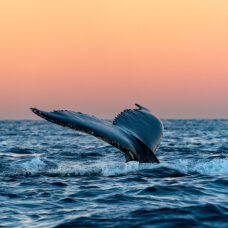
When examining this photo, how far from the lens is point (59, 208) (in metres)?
5.72

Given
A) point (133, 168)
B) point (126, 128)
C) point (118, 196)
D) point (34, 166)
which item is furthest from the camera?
point (34, 166)

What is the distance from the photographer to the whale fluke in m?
5.78

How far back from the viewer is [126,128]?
719 centimetres

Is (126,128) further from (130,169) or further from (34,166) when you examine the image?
(34,166)

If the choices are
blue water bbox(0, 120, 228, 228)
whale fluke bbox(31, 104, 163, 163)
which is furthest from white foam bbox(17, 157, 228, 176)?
whale fluke bbox(31, 104, 163, 163)

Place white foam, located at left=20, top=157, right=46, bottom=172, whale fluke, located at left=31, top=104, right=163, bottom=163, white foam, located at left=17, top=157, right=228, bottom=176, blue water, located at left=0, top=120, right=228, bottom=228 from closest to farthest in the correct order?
blue water, located at left=0, top=120, right=228, bottom=228 → whale fluke, located at left=31, top=104, right=163, bottom=163 → white foam, located at left=17, top=157, right=228, bottom=176 → white foam, located at left=20, top=157, right=46, bottom=172

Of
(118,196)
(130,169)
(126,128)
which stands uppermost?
(126,128)

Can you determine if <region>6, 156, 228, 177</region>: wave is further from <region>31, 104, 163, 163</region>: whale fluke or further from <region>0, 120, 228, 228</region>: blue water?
<region>31, 104, 163, 163</region>: whale fluke

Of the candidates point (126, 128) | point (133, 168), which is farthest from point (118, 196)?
point (133, 168)

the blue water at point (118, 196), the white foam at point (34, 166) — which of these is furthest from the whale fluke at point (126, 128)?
the white foam at point (34, 166)

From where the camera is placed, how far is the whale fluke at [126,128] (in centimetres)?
578

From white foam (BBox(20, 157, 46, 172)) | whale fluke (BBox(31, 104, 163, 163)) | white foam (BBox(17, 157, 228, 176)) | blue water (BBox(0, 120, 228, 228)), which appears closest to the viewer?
blue water (BBox(0, 120, 228, 228))

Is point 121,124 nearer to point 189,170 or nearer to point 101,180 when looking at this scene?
point 101,180

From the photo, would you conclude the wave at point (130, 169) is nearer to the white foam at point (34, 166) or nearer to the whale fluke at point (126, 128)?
the white foam at point (34, 166)
